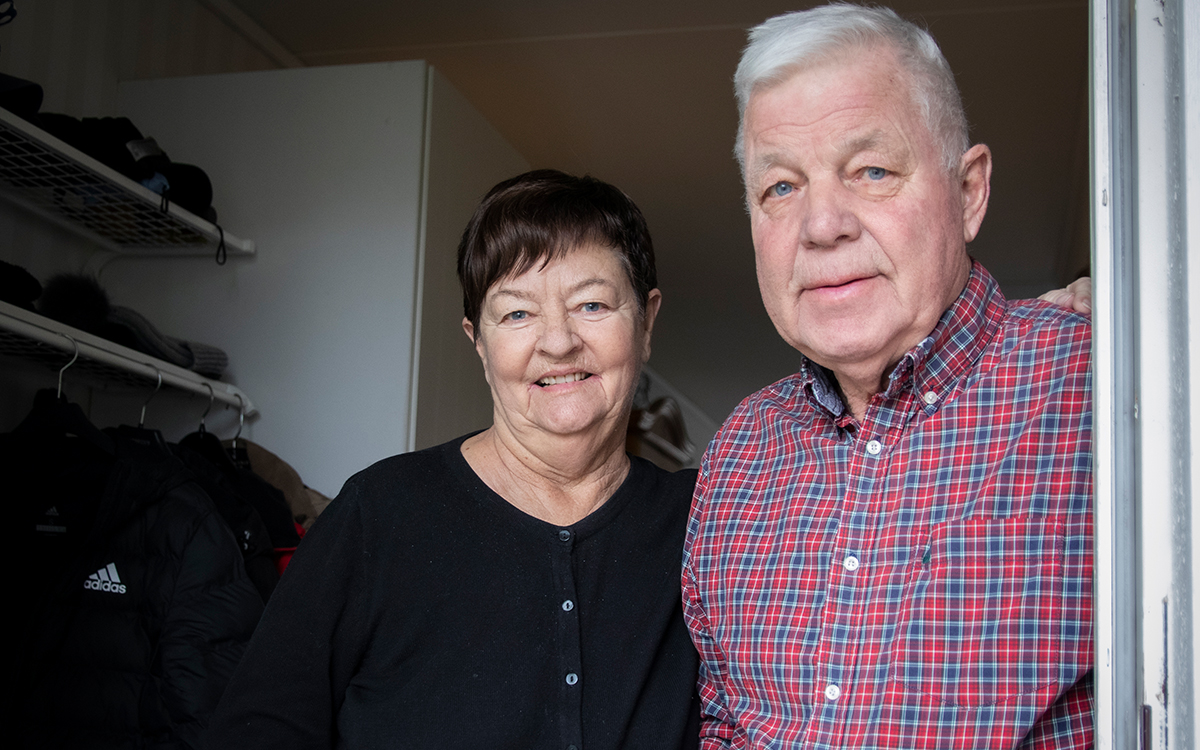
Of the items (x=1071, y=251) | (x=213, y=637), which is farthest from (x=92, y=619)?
(x=1071, y=251)

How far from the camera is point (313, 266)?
2.51 metres

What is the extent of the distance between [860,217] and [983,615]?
433 mm

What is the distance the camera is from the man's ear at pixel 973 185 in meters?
1.14

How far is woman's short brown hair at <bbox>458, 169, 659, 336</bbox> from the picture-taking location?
4.47 ft

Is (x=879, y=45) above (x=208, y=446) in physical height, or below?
above

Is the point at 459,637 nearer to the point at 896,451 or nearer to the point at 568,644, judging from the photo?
the point at 568,644

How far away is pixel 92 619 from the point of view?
1.78 meters

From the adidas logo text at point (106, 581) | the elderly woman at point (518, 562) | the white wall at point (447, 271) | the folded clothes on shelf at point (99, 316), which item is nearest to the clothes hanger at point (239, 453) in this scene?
the folded clothes on shelf at point (99, 316)

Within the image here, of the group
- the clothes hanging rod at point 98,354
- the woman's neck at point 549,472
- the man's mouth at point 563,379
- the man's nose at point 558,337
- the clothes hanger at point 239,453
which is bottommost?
the woman's neck at point 549,472

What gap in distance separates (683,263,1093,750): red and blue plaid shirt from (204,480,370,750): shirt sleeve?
46cm

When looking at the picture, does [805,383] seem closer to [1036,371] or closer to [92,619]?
[1036,371]

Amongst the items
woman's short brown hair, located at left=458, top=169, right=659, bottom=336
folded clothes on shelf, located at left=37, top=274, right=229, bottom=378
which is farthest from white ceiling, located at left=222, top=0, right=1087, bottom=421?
woman's short brown hair, located at left=458, top=169, right=659, bottom=336

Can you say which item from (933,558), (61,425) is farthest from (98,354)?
(933,558)

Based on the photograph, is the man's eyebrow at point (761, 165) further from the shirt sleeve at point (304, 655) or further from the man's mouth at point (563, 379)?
the shirt sleeve at point (304, 655)
